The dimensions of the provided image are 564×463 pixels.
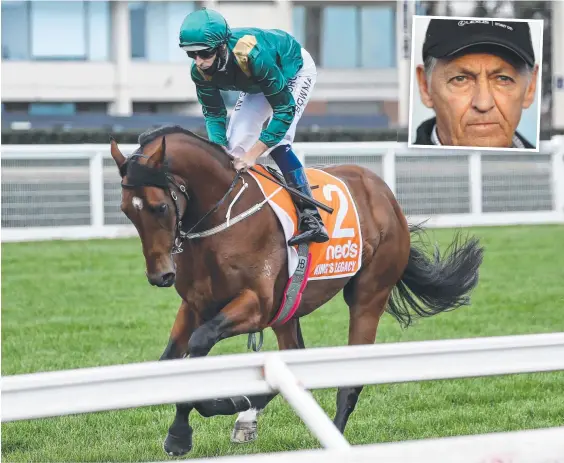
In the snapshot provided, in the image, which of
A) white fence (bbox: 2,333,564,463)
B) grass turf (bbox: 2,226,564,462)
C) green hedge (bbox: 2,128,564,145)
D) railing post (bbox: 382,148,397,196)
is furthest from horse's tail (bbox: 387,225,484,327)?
green hedge (bbox: 2,128,564,145)

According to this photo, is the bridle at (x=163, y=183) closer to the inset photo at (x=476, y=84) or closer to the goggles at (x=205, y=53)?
the goggles at (x=205, y=53)

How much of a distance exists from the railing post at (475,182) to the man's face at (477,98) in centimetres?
30

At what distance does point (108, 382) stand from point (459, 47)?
33.7 feet

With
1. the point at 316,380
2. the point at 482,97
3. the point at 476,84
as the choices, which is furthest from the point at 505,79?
the point at 316,380

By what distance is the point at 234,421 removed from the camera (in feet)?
17.1

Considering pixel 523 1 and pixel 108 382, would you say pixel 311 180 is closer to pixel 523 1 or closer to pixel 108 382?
pixel 108 382

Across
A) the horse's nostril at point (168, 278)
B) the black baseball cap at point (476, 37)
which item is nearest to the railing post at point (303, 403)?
the horse's nostril at point (168, 278)

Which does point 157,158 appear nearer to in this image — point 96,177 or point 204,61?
point 204,61

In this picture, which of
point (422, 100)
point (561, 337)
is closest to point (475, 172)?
point (422, 100)

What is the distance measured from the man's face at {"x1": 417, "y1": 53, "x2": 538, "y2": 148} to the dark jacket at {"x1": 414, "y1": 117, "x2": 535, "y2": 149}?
117 millimetres

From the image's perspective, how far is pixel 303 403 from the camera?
2754 millimetres

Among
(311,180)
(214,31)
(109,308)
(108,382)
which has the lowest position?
(109,308)

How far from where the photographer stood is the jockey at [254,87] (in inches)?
171

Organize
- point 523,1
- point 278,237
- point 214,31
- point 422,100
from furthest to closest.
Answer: point 523,1 → point 422,100 → point 278,237 → point 214,31
